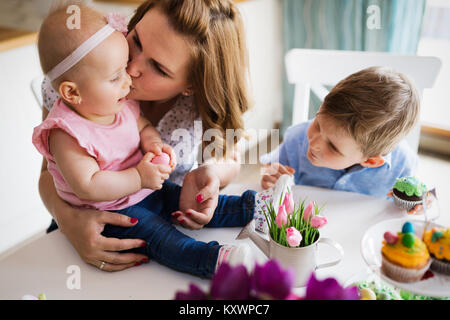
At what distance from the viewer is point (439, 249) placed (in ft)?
2.06

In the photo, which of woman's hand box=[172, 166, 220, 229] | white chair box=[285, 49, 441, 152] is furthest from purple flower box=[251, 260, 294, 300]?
white chair box=[285, 49, 441, 152]

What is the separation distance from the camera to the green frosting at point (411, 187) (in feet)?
3.13

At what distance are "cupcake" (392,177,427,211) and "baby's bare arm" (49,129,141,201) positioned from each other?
2.01 feet

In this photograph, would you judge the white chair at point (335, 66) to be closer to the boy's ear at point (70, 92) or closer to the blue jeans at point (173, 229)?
the blue jeans at point (173, 229)

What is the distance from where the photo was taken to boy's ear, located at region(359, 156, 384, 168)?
3.79 ft

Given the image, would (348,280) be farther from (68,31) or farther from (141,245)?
(68,31)

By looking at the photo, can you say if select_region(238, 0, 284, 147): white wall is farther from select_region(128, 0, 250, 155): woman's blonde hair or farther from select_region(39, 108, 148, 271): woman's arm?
select_region(39, 108, 148, 271): woman's arm

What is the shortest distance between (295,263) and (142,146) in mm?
460

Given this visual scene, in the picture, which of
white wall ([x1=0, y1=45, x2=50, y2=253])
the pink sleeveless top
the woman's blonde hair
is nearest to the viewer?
the pink sleeveless top

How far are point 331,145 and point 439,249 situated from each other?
51cm

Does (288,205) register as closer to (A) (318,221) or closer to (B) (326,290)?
(A) (318,221)

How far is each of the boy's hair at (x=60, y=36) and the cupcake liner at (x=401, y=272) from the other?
25.2 inches

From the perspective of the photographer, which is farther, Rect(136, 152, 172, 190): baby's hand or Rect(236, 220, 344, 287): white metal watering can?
Rect(136, 152, 172, 190): baby's hand

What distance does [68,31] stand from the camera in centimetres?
77
